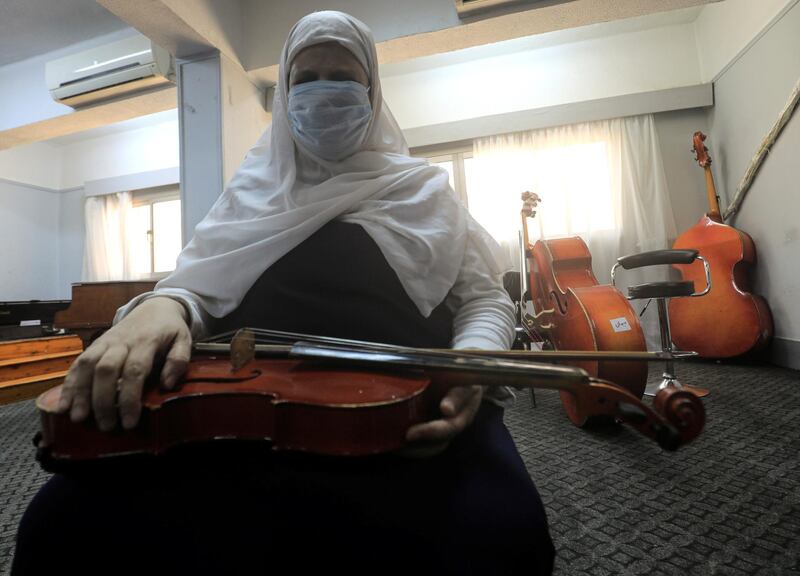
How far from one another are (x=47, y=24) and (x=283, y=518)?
14.2 ft

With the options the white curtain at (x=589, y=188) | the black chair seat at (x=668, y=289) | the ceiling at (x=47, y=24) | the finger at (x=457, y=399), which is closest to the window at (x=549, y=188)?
the white curtain at (x=589, y=188)

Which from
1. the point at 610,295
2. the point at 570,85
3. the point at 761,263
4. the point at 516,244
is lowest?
the point at 610,295

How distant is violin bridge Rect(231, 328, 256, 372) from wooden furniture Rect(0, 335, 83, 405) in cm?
334

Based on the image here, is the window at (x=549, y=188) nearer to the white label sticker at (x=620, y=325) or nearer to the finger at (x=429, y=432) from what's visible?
the white label sticker at (x=620, y=325)

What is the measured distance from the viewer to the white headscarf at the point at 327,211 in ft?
2.46

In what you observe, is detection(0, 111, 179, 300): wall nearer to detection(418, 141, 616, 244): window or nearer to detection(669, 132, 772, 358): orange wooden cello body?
detection(418, 141, 616, 244): window

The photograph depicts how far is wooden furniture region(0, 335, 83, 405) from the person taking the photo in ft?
9.10

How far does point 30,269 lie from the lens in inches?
203

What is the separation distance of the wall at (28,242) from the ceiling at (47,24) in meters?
2.29

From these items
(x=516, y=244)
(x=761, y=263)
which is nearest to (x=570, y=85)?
(x=516, y=244)

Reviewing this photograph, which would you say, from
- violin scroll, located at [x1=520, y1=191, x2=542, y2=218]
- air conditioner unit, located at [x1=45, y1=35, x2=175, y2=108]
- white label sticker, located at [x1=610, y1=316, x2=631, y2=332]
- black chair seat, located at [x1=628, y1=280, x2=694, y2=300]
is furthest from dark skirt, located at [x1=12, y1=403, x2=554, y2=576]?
air conditioner unit, located at [x1=45, y1=35, x2=175, y2=108]

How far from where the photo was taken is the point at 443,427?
399 millimetres

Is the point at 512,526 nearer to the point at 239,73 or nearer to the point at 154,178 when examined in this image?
the point at 239,73

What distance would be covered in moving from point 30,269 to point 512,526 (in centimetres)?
677
